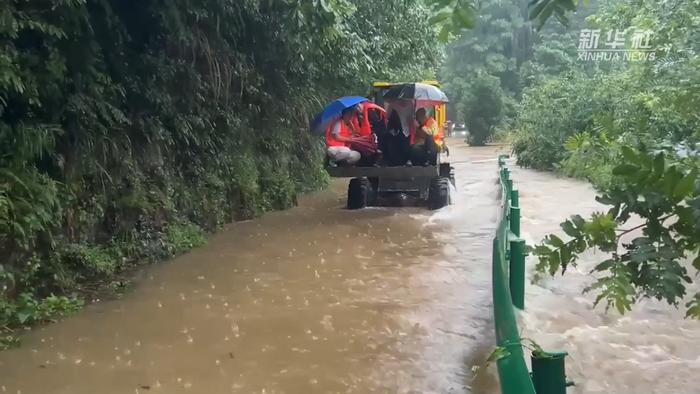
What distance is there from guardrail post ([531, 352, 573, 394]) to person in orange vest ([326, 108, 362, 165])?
35.3 feet

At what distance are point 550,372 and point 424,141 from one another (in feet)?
36.6

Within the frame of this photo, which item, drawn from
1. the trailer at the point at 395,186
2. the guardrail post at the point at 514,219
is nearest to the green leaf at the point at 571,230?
the guardrail post at the point at 514,219

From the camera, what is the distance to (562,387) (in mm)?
2586

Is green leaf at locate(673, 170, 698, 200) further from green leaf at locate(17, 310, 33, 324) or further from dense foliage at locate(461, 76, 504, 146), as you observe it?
dense foliage at locate(461, 76, 504, 146)

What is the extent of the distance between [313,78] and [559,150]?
435 inches

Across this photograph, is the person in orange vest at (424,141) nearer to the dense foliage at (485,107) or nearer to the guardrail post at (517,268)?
the guardrail post at (517,268)

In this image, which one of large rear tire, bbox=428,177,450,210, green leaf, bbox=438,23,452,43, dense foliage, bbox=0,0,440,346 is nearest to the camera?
green leaf, bbox=438,23,452,43

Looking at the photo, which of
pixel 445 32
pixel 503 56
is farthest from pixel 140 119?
pixel 503 56

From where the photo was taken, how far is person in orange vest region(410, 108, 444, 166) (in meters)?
13.5

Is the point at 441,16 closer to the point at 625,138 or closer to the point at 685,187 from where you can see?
the point at 685,187

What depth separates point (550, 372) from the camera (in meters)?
2.60

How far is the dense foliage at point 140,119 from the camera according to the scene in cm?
653

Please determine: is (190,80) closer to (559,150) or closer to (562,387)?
(562,387)

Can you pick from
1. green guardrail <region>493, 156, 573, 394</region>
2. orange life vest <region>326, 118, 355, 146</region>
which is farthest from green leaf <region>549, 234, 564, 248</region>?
orange life vest <region>326, 118, 355, 146</region>
